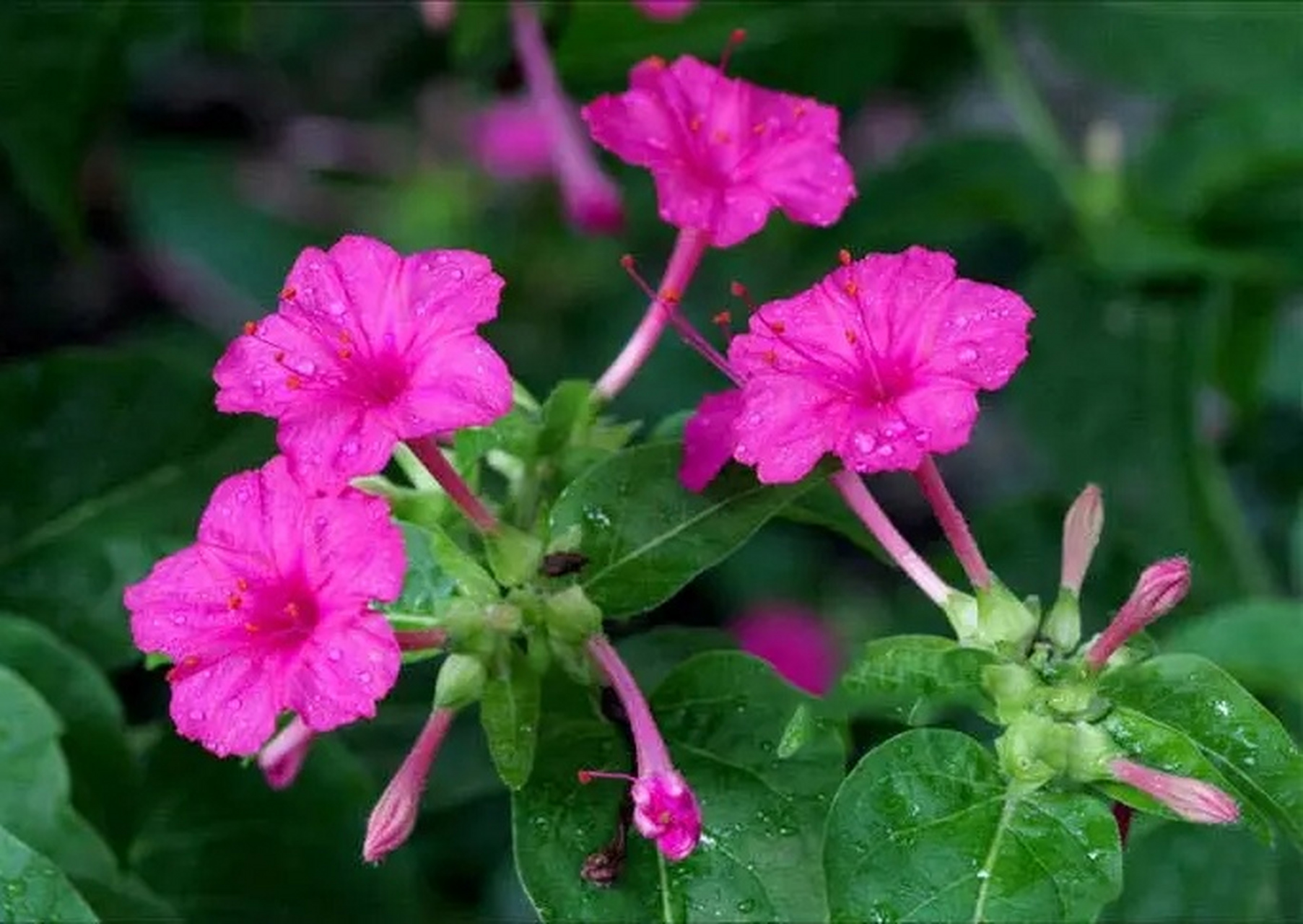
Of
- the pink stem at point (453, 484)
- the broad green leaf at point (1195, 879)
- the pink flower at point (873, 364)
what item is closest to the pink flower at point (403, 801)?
the pink stem at point (453, 484)

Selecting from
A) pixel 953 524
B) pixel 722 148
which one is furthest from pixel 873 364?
pixel 722 148

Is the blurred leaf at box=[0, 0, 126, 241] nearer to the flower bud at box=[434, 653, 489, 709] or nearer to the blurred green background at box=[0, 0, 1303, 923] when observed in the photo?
the blurred green background at box=[0, 0, 1303, 923]

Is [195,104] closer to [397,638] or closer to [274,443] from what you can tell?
[274,443]

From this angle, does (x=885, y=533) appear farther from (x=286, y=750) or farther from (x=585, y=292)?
(x=585, y=292)

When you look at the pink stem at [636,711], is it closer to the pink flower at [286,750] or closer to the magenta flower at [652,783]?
the magenta flower at [652,783]

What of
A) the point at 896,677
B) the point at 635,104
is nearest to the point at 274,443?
the point at 635,104

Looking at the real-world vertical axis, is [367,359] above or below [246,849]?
above

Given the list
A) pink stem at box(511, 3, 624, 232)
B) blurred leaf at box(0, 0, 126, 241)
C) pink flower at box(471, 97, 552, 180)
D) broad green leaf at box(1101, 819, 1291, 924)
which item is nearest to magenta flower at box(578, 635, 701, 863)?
broad green leaf at box(1101, 819, 1291, 924)

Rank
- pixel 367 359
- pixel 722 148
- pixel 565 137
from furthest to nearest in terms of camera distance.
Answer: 1. pixel 565 137
2. pixel 722 148
3. pixel 367 359
